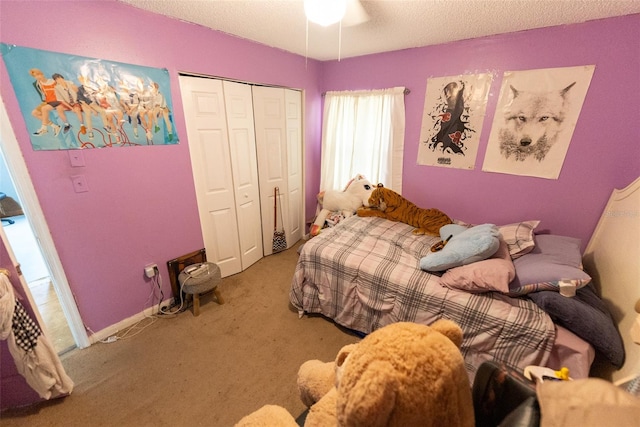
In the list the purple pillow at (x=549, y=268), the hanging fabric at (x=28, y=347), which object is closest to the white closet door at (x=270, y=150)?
the hanging fabric at (x=28, y=347)

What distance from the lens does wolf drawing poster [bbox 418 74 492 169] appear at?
2.28 metres

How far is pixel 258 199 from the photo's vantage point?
9.22 feet

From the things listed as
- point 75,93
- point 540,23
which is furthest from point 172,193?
point 540,23

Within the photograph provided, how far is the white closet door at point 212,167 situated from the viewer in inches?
80.8

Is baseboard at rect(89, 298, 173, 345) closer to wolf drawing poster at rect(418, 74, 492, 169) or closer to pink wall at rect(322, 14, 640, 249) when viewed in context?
pink wall at rect(322, 14, 640, 249)

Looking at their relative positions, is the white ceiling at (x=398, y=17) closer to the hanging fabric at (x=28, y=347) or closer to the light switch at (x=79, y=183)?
the light switch at (x=79, y=183)

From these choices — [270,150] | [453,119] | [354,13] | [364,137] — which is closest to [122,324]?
[270,150]

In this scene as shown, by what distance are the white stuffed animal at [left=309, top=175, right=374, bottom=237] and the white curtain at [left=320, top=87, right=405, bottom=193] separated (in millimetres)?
201

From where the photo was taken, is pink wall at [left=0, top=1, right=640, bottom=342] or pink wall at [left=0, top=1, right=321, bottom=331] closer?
pink wall at [left=0, top=1, right=321, bottom=331]

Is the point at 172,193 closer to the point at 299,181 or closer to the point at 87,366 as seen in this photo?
the point at 87,366

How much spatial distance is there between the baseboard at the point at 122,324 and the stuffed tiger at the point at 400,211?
2.11 meters

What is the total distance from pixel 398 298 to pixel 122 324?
212 cm

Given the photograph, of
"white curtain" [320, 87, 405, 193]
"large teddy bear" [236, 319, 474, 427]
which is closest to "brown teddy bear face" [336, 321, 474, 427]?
"large teddy bear" [236, 319, 474, 427]

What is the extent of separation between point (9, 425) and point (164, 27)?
2.53m
